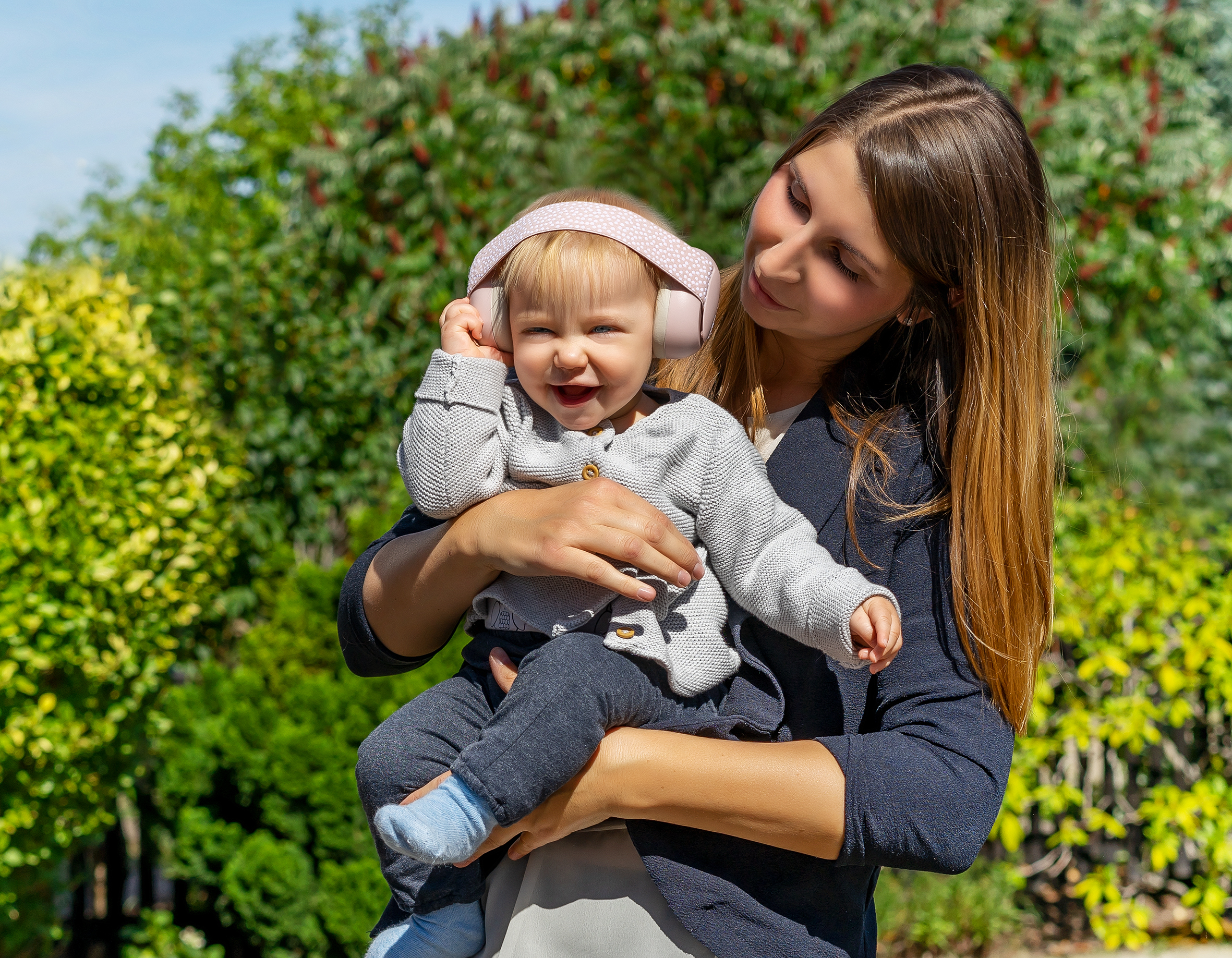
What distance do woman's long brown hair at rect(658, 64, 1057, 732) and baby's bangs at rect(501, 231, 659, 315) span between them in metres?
0.38

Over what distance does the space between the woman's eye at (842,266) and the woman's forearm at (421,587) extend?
68 centimetres

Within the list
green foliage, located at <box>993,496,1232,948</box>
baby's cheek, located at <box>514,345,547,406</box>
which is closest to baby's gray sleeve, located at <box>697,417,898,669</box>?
baby's cheek, located at <box>514,345,547,406</box>

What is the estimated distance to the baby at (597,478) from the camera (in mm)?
1382

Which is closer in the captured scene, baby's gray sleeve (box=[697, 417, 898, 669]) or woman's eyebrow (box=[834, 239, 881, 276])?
baby's gray sleeve (box=[697, 417, 898, 669])

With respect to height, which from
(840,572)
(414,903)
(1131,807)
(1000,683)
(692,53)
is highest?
(692,53)

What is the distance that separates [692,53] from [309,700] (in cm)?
340

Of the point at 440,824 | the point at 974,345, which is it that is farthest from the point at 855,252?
the point at 440,824

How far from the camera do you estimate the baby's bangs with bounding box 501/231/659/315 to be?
142cm

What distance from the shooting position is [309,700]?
11.9 feet

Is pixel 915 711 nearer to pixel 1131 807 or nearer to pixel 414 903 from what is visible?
pixel 414 903

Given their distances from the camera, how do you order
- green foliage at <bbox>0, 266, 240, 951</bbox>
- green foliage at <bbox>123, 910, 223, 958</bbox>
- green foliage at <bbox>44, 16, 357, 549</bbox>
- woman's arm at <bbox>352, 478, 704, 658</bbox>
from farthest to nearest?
green foliage at <bbox>44, 16, 357, 549</bbox>
green foliage at <bbox>123, 910, 223, 958</bbox>
green foliage at <bbox>0, 266, 240, 951</bbox>
woman's arm at <bbox>352, 478, 704, 658</bbox>

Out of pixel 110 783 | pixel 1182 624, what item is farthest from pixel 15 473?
pixel 1182 624

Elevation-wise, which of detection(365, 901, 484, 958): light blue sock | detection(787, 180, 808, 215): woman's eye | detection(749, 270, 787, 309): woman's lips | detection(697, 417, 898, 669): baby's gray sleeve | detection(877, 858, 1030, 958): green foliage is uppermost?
detection(787, 180, 808, 215): woman's eye

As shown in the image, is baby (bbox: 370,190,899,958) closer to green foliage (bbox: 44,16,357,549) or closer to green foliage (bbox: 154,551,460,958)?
green foliage (bbox: 154,551,460,958)
